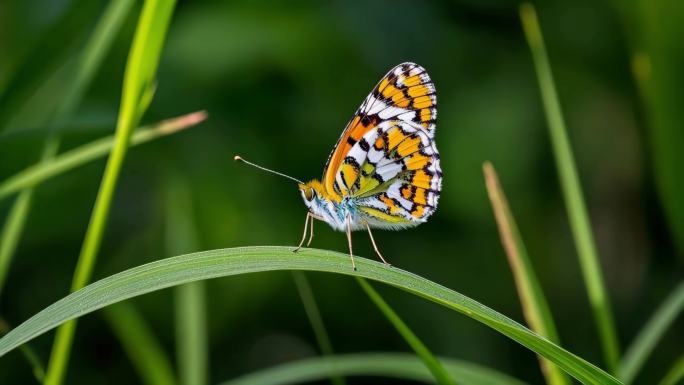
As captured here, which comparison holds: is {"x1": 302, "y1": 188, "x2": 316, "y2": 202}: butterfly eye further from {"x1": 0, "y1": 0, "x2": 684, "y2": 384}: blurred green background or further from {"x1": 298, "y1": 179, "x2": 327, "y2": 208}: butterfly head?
{"x1": 0, "y1": 0, "x2": 684, "y2": 384}: blurred green background

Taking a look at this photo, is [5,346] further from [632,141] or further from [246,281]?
[632,141]

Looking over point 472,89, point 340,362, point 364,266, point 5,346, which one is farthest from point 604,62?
point 5,346

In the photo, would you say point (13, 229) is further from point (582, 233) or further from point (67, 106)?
point (582, 233)

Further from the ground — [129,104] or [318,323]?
[129,104]

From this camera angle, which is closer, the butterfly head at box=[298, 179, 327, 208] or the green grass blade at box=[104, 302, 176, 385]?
the green grass blade at box=[104, 302, 176, 385]

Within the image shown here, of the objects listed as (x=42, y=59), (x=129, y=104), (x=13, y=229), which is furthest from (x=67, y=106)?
(x=129, y=104)

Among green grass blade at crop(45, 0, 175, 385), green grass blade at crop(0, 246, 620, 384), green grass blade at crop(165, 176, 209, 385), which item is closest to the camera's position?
green grass blade at crop(0, 246, 620, 384)

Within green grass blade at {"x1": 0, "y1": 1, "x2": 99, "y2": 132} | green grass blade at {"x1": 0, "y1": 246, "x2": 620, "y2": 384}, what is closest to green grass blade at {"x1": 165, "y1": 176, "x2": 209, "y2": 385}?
green grass blade at {"x1": 0, "y1": 1, "x2": 99, "y2": 132}
